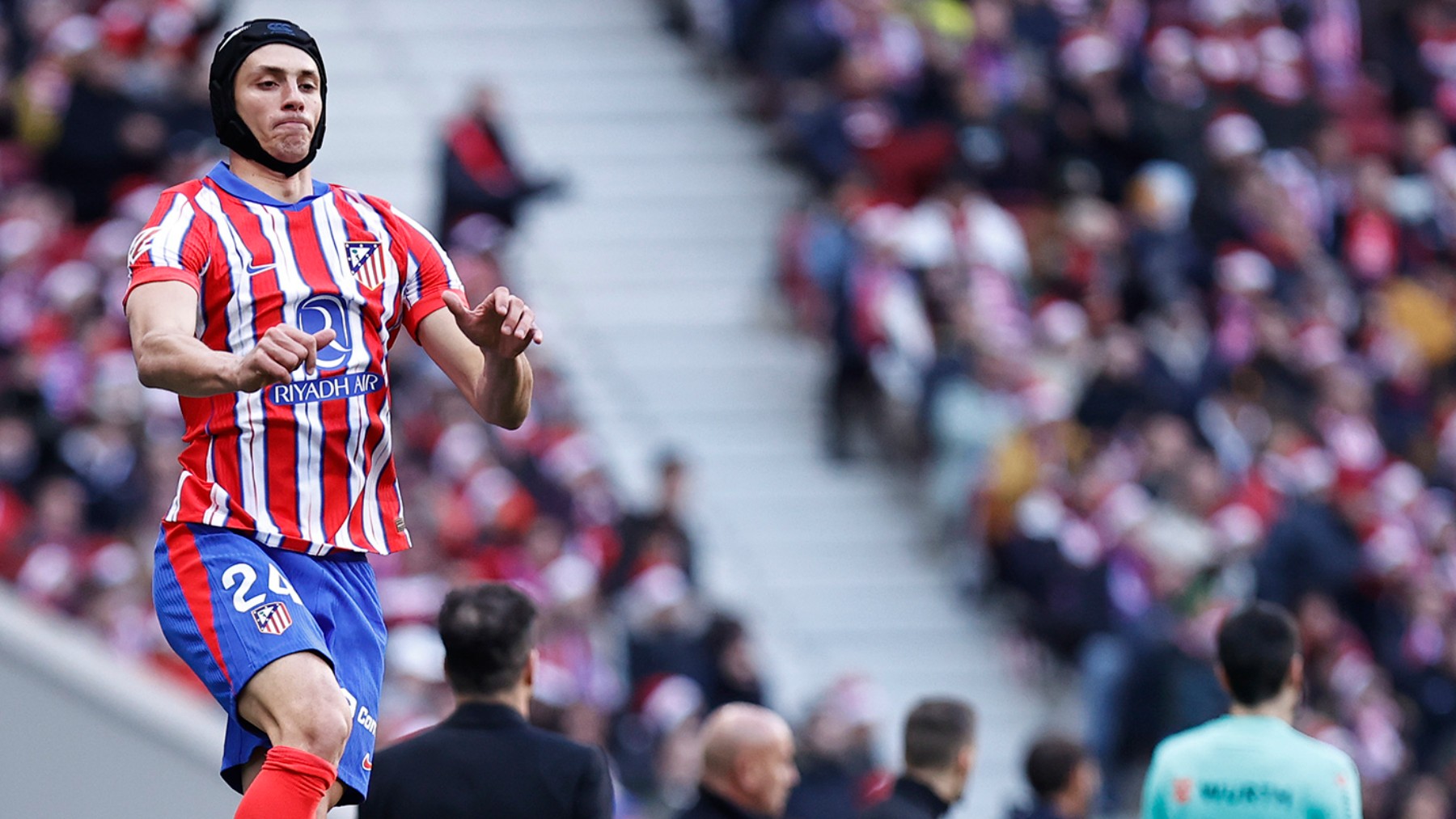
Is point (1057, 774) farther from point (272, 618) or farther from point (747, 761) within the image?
point (272, 618)

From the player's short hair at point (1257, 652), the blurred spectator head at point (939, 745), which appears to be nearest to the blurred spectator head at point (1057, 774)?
the blurred spectator head at point (939, 745)

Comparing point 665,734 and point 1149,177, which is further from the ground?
point 1149,177

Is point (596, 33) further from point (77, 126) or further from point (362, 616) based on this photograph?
point (362, 616)

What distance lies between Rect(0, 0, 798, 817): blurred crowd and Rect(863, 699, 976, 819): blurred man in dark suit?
3431 millimetres

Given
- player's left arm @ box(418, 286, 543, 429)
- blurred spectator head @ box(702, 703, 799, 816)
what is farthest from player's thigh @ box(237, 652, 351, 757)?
blurred spectator head @ box(702, 703, 799, 816)

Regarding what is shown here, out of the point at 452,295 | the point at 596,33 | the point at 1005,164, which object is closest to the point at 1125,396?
the point at 1005,164

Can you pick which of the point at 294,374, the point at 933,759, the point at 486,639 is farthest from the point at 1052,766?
the point at 294,374

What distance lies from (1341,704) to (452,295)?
899 centimetres

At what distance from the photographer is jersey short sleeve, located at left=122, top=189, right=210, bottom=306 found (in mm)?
3904

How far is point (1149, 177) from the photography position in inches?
595

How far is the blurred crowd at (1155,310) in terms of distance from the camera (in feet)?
40.3

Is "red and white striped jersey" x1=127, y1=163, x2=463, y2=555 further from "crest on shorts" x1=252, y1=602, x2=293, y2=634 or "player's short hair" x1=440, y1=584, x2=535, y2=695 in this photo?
"player's short hair" x1=440, y1=584, x2=535, y2=695

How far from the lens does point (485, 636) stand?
4.61m

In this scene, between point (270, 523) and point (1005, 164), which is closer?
point (270, 523)
